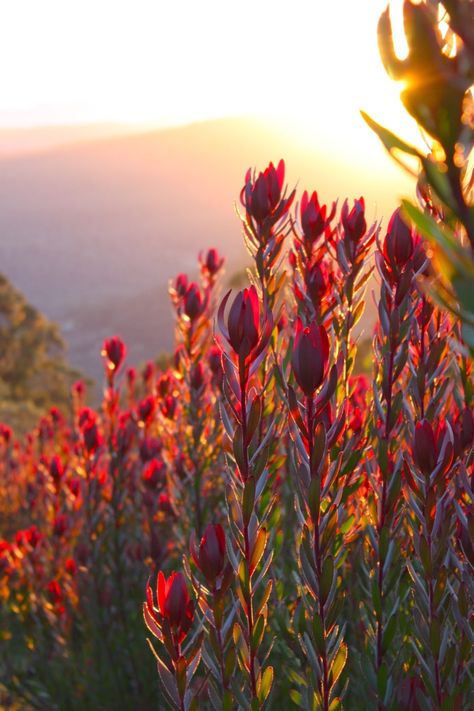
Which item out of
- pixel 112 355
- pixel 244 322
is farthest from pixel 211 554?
pixel 112 355

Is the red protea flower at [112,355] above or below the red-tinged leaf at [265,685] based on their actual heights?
above

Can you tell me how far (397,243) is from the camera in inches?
60.3

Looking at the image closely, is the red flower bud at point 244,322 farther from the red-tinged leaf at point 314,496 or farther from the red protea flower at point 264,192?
the red protea flower at point 264,192

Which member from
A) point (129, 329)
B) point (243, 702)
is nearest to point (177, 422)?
point (243, 702)

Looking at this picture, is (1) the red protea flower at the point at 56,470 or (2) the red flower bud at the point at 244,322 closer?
(2) the red flower bud at the point at 244,322

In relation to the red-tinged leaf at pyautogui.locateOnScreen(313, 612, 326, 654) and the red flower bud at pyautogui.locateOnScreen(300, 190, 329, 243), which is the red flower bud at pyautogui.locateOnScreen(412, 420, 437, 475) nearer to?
the red-tinged leaf at pyautogui.locateOnScreen(313, 612, 326, 654)

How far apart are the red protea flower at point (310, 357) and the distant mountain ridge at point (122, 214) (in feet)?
224

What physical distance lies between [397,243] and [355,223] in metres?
0.21

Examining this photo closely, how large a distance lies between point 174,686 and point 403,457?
24.8 inches

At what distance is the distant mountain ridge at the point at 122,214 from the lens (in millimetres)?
78562

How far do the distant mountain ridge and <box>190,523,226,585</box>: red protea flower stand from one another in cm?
6801

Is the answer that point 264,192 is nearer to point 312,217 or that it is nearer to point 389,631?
point 312,217

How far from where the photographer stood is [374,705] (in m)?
1.62

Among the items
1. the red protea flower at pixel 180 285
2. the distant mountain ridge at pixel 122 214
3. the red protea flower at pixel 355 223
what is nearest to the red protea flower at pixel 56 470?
the red protea flower at pixel 180 285
